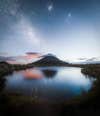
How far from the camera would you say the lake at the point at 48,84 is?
144 inches

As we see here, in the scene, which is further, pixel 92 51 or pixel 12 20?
pixel 92 51

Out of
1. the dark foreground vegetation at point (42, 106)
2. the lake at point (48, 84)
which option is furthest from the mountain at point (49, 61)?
the dark foreground vegetation at point (42, 106)

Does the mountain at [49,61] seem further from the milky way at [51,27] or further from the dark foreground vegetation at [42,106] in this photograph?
the dark foreground vegetation at [42,106]

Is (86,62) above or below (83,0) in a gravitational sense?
below

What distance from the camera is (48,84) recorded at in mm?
4426

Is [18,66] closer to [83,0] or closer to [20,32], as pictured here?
[20,32]

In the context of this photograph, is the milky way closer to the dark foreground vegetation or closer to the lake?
A: the lake

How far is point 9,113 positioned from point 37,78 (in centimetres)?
127

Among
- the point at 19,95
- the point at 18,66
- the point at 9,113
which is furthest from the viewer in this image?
the point at 18,66

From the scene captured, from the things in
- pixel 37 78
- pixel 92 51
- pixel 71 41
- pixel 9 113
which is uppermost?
pixel 71 41

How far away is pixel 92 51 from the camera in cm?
438

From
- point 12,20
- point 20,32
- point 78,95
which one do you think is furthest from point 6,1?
point 78,95

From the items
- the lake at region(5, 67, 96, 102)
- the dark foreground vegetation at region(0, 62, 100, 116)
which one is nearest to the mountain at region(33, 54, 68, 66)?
the lake at region(5, 67, 96, 102)

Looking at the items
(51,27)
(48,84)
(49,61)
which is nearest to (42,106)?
(48,84)
